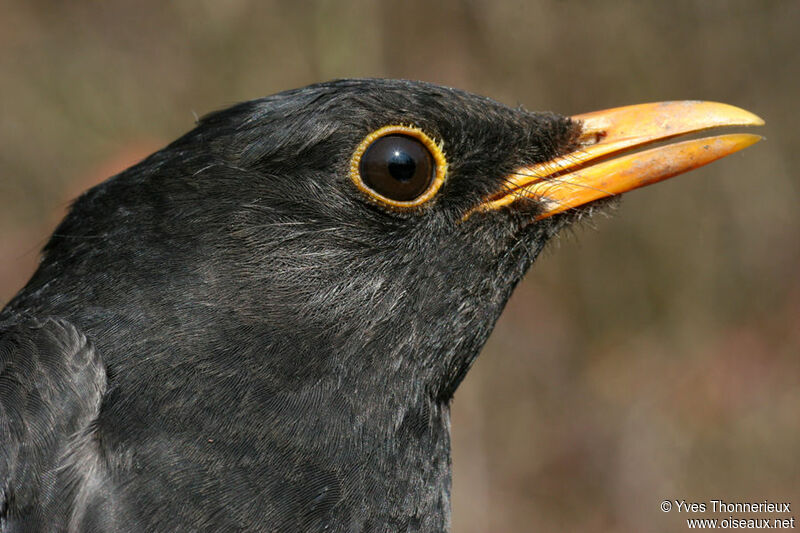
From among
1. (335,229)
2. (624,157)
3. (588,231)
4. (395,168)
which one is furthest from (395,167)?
(588,231)

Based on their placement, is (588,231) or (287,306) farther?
(588,231)

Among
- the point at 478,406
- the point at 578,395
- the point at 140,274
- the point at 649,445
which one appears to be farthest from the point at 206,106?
the point at 140,274

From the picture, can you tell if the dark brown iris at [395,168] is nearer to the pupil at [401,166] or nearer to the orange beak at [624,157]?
the pupil at [401,166]

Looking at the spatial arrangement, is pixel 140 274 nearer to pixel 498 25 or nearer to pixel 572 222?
pixel 572 222

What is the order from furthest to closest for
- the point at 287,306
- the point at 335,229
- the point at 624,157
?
the point at 624,157 < the point at 335,229 < the point at 287,306

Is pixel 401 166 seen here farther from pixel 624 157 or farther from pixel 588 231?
pixel 588 231

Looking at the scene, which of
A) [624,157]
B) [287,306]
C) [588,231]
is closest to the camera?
[287,306]

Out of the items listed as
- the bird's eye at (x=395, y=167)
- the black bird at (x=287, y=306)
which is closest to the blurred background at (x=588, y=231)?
the black bird at (x=287, y=306)

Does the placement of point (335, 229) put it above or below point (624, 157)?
below

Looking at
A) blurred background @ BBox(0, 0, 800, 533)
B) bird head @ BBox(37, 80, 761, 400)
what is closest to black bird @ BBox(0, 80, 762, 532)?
bird head @ BBox(37, 80, 761, 400)
